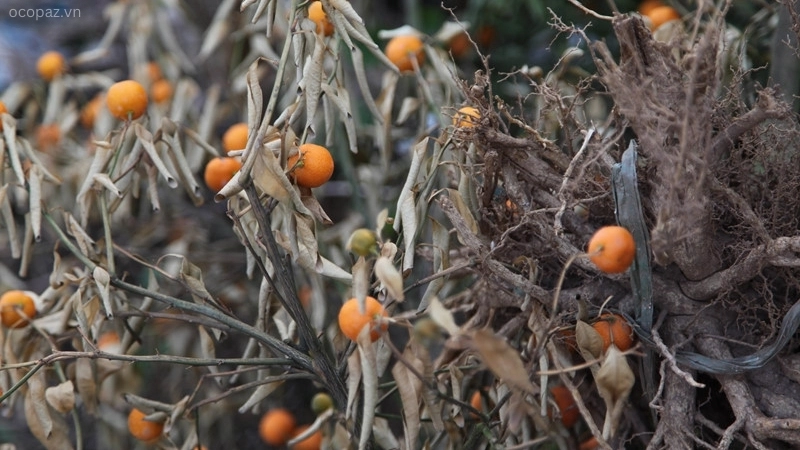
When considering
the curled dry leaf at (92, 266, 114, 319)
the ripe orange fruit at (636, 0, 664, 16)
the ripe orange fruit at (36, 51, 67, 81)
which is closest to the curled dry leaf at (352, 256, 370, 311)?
the curled dry leaf at (92, 266, 114, 319)

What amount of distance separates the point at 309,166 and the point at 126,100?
0.82ft

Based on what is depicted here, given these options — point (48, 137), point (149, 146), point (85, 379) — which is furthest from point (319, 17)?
point (48, 137)

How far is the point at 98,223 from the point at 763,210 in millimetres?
1032

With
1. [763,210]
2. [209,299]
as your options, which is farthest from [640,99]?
[209,299]

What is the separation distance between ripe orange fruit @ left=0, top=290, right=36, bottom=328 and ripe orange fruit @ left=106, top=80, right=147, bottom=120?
20 centimetres

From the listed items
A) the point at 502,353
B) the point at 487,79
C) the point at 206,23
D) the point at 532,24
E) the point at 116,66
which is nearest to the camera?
the point at 502,353

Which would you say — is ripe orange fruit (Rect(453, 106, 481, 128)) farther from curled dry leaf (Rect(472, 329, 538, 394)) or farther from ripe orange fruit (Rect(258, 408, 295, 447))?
ripe orange fruit (Rect(258, 408, 295, 447))

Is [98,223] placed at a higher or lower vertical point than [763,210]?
lower

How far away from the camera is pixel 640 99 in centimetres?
56

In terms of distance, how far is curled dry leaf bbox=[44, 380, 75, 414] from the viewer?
0.72 m

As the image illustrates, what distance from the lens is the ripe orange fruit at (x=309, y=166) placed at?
0.64 metres

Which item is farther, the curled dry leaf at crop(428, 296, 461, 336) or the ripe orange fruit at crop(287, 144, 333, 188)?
the ripe orange fruit at crop(287, 144, 333, 188)

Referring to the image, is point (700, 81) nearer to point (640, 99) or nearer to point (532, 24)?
point (640, 99)

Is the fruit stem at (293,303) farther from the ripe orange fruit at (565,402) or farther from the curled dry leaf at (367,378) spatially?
the ripe orange fruit at (565,402)
